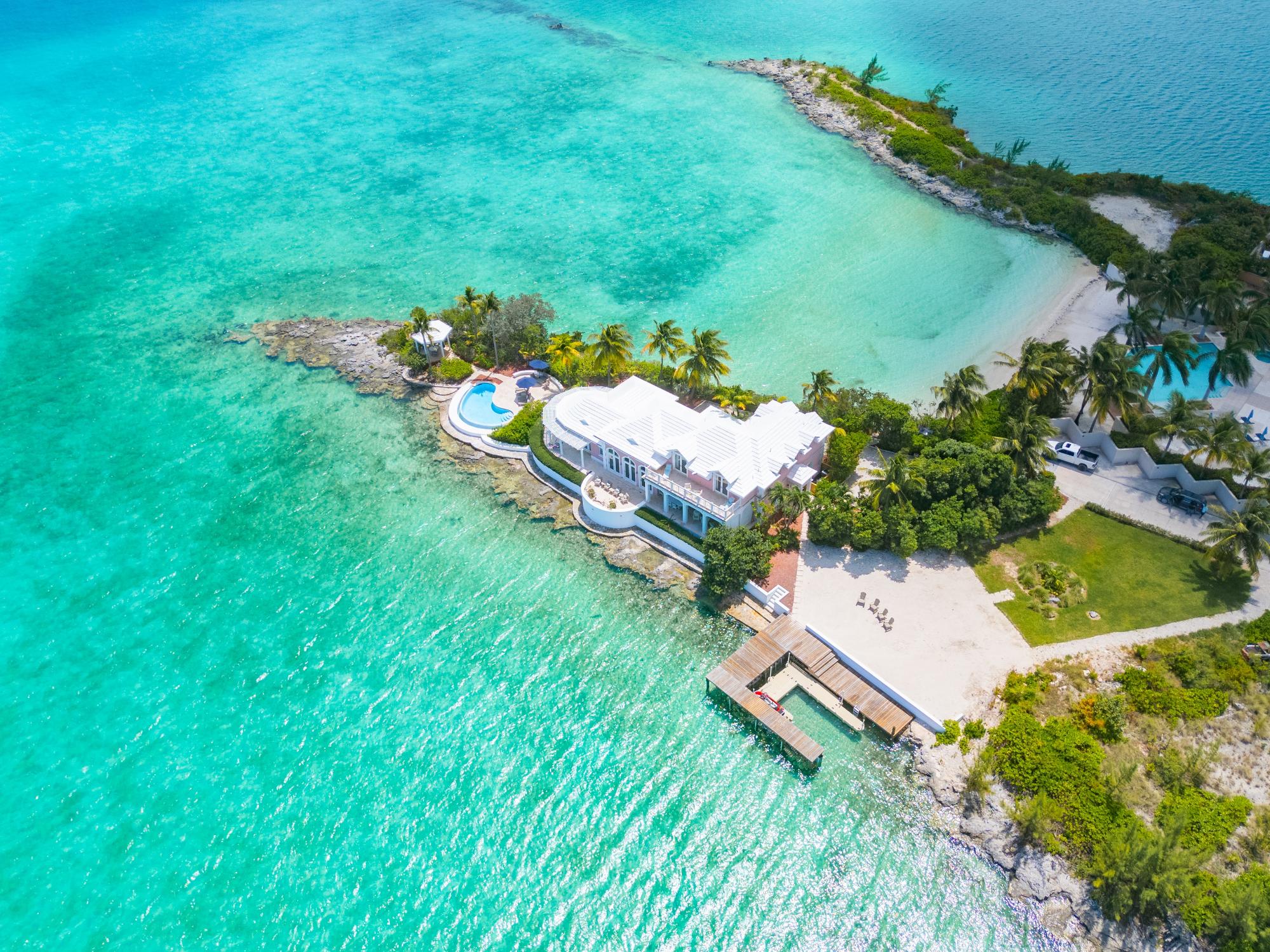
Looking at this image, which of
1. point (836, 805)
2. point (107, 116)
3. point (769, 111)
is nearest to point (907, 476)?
point (836, 805)

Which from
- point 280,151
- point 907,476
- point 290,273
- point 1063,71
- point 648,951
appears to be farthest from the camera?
point 1063,71

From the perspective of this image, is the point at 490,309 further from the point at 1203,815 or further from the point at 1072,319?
the point at 1203,815

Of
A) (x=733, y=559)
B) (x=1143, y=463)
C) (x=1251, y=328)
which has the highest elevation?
(x=1251, y=328)

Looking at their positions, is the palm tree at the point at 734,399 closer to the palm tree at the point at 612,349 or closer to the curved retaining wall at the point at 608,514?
the palm tree at the point at 612,349

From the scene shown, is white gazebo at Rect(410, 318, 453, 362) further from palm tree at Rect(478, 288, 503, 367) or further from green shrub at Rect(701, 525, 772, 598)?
green shrub at Rect(701, 525, 772, 598)

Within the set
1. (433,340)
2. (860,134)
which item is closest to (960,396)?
(433,340)

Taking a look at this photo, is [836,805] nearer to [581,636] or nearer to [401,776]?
[581,636]
